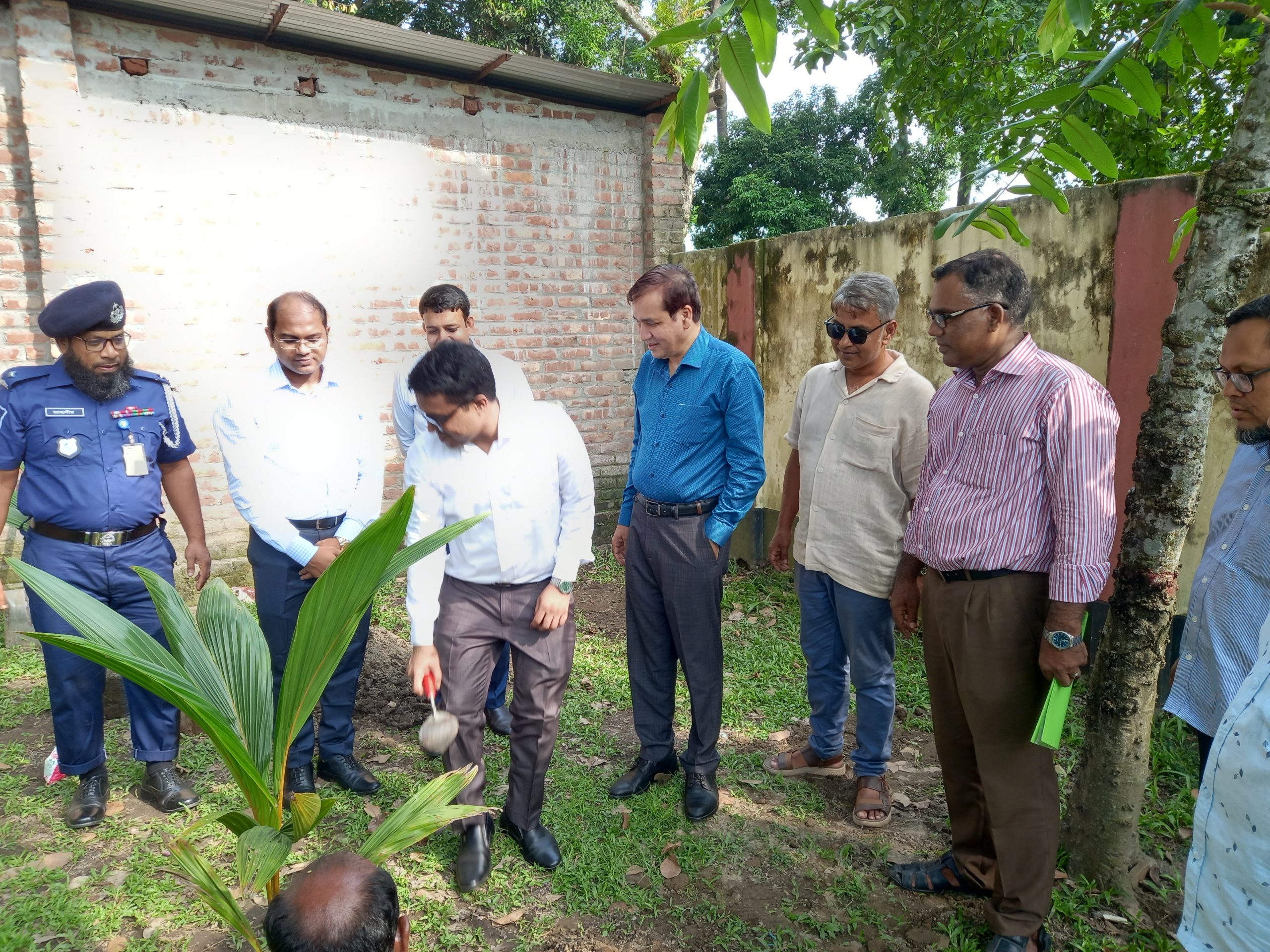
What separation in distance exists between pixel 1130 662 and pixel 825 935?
49.2 inches

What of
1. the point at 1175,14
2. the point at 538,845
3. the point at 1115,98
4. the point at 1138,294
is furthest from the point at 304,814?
the point at 1138,294

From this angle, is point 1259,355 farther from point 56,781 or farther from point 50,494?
point 56,781

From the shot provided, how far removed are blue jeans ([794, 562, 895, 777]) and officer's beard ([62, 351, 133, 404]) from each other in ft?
9.18

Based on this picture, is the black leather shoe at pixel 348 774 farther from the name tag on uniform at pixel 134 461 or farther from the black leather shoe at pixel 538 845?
the name tag on uniform at pixel 134 461

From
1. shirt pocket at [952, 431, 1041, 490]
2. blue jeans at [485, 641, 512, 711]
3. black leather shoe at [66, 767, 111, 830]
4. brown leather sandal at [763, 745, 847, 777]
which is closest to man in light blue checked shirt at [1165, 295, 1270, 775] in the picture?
shirt pocket at [952, 431, 1041, 490]

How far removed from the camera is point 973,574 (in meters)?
2.29

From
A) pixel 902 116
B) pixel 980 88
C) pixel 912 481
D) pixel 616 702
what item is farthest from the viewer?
pixel 980 88

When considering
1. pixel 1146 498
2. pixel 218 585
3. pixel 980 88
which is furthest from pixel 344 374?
pixel 980 88

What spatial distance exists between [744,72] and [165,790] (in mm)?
3435

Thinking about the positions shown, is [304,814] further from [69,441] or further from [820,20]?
[69,441]

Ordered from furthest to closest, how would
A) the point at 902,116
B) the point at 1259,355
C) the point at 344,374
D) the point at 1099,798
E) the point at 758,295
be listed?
the point at 758,295 < the point at 902,116 < the point at 344,374 < the point at 1099,798 < the point at 1259,355

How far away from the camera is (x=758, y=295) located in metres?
6.18

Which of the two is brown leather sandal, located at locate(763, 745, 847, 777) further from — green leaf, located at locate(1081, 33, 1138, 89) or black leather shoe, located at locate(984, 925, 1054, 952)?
green leaf, located at locate(1081, 33, 1138, 89)

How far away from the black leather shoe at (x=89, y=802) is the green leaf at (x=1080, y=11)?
12.9 ft
